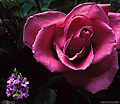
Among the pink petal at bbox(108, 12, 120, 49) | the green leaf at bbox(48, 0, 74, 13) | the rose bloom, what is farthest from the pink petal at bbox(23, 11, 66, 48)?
the green leaf at bbox(48, 0, 74, 13)

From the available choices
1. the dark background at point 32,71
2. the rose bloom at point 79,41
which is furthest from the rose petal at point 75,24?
the dark background at point 32,71

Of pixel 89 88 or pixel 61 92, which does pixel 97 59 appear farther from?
pixel 61 92

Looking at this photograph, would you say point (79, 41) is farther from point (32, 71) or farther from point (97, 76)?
point (32, 71)

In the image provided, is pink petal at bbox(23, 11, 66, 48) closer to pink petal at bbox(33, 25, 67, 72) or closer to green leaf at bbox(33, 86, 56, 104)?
pink petal at bbox(33, 25, 67, 72)

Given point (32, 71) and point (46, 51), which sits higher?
point (46, 51)

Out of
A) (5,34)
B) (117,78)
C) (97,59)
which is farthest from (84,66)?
(5,34)

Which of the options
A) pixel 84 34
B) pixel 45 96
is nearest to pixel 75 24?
pixel 84 34
